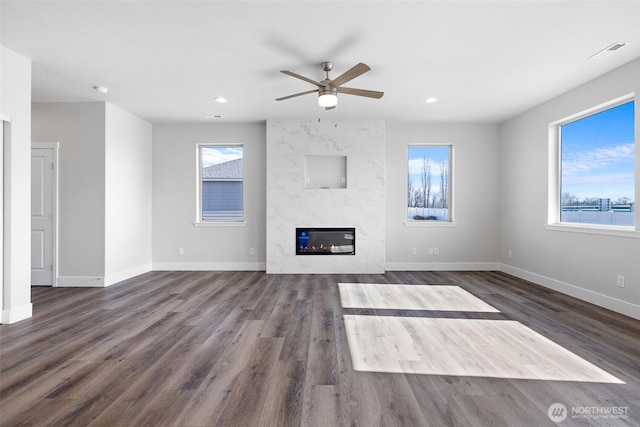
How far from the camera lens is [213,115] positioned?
554 cm

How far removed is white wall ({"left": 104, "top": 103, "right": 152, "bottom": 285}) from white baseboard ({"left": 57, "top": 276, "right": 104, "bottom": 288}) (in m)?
0.10

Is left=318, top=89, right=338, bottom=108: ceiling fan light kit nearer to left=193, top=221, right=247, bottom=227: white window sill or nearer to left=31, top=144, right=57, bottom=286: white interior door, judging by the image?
left=193, top=221, right=247, bottom=227: white window sill

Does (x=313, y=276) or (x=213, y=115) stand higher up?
(x=213, y=115)

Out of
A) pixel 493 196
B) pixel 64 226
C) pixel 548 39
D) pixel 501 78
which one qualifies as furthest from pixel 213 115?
pixel 493 196

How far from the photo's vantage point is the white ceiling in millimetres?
2568

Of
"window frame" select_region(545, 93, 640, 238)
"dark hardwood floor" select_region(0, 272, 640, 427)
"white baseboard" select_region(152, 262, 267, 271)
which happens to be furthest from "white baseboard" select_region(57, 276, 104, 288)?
"window frame" select_region(545, 93, 640, 238)

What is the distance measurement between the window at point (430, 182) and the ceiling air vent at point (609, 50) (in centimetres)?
302

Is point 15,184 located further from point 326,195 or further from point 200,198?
point 326,195

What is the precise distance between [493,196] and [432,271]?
183 cm

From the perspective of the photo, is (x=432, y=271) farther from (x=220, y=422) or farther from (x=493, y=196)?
(x=220, y=422)

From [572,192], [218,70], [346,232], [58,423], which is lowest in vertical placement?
[58,423]

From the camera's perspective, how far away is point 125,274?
5336 millimetres

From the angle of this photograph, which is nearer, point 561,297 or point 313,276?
point 561,297

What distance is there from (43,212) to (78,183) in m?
0.66
